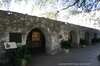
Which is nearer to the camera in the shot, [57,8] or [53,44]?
[57,8]

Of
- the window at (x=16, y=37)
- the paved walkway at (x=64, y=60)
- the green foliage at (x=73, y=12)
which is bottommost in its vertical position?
the paved walkway at (x=64, y=60)

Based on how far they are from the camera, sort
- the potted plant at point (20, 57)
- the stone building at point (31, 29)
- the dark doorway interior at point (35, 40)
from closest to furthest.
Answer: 1. the potted plant at point (20, 57)
2. the stone building at point (31, 29)
3. the dark doorway interior at point (35, 40)

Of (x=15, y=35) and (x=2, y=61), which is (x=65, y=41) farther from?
(x=2, y=61)

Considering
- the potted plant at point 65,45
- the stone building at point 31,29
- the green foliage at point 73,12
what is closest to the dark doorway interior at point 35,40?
the stone building at point 31,29

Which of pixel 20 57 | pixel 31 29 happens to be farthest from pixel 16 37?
pixel 20 57

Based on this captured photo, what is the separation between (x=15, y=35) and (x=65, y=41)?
4.35 metres

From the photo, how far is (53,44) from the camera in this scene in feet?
23.5

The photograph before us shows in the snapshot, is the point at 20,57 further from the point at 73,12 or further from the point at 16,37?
the point at 73,12

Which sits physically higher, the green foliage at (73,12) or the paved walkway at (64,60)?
the green foliage at (73,12)

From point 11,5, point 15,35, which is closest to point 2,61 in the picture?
point 15,35

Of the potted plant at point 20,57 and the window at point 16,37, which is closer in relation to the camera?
the potted plant at point 20,57

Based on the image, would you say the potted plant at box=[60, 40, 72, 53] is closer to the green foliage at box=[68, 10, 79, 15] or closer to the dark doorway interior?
the green foliage at box=[68, 10, 79, 15]

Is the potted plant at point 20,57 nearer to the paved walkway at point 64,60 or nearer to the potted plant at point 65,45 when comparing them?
the paved walkway at point 64,60

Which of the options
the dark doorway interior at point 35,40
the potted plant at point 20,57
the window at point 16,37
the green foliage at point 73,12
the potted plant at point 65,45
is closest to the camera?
the potted plant at point 20,57
